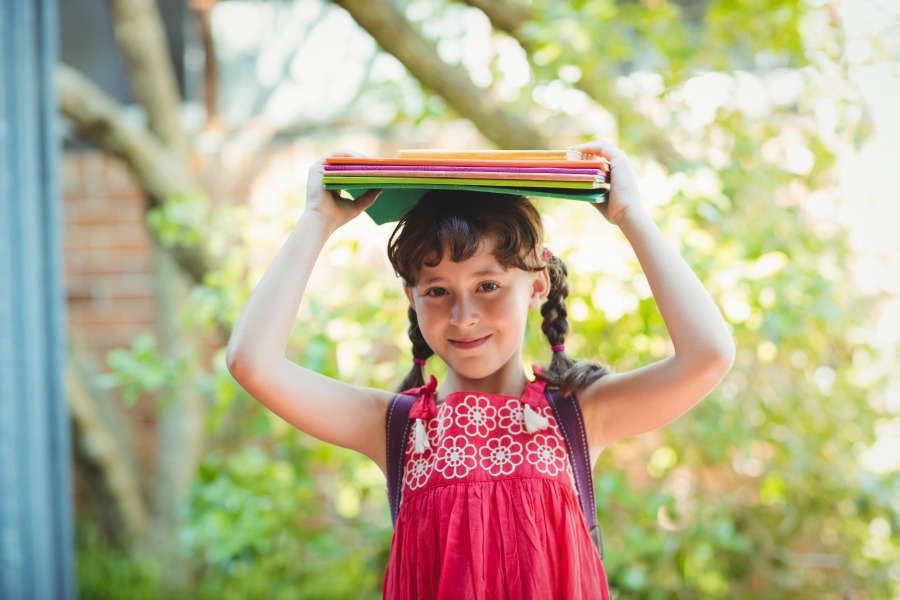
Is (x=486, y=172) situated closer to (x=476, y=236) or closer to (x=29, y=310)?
(x=476, y=236)

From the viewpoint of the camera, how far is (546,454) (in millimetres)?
1263

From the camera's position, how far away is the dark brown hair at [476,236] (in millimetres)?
1247

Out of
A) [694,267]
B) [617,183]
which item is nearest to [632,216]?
[617,183]

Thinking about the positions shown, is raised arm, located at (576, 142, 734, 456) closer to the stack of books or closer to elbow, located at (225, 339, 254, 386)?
the stack of books

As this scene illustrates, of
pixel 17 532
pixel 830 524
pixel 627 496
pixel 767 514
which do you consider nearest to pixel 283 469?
pixel 17 532

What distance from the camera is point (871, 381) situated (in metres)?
2.52

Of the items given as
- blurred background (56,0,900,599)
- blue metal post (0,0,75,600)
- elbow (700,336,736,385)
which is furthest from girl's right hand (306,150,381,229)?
blue metal post (0,0,75,600)

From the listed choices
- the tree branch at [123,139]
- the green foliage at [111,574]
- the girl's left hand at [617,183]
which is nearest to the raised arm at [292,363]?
the girl's left hand at [617,183]

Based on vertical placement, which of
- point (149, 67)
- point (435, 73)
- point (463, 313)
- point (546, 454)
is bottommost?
point (546, 454)

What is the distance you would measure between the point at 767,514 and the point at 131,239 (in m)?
2.80

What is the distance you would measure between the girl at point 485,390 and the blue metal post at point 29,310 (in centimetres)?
156

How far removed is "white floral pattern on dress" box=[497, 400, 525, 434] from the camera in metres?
1.28

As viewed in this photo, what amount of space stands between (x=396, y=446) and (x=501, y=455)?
0.54ft

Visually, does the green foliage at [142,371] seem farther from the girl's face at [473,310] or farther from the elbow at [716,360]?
the elbow at [716,360]
